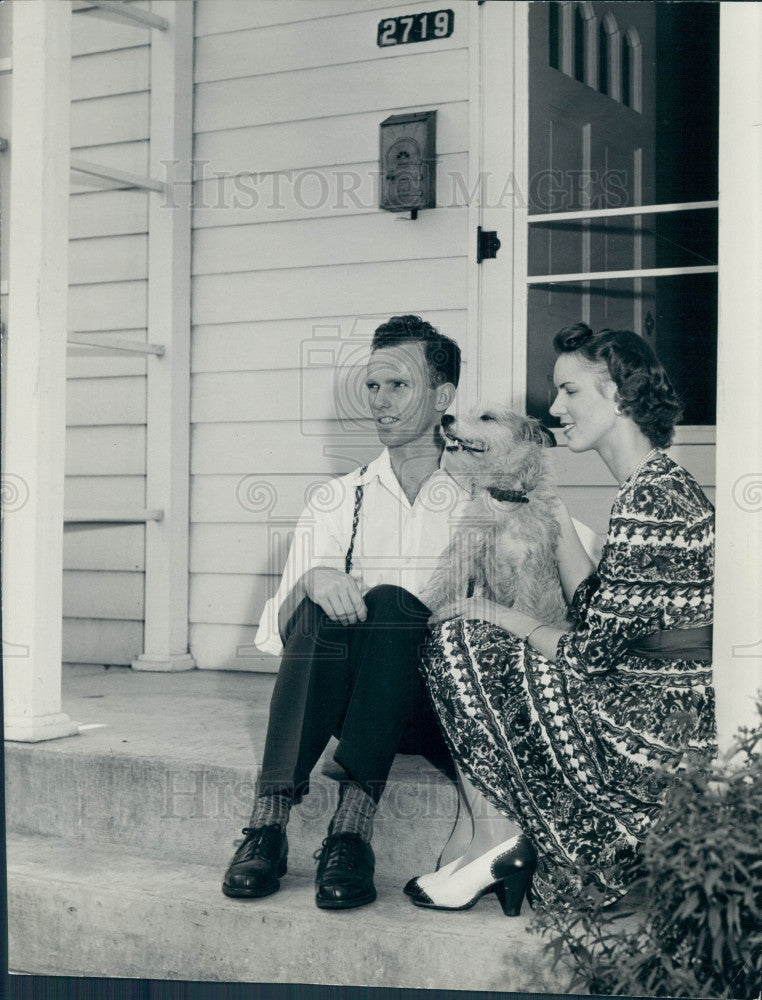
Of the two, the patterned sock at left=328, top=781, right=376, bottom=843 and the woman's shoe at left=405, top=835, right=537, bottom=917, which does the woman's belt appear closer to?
the woman's shoe at left=405, top=835, right=537, bottom=917

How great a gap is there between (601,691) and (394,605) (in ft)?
1.48

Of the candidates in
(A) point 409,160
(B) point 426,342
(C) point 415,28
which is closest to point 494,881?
(B) point 426,342

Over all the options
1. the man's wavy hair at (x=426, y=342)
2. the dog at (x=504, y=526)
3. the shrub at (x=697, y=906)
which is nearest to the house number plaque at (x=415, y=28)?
the man's wavy hair at (x=426, y=342)

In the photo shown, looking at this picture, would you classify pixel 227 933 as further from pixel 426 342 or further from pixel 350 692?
pixel 426 342

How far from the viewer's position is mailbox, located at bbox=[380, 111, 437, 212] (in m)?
3.42

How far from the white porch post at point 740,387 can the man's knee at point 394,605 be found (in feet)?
1.92

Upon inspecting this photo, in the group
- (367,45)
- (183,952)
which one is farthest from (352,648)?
(367,45)

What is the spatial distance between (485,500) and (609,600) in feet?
1.20

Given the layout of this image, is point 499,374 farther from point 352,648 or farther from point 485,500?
point 352,648

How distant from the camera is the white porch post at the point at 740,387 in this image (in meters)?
2.09

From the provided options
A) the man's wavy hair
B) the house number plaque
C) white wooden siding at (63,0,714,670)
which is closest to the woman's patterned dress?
the man's wavy hair

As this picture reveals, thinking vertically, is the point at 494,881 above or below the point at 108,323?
below

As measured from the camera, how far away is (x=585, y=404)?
2322 mm

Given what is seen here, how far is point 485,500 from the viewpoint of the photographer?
2.37 m
